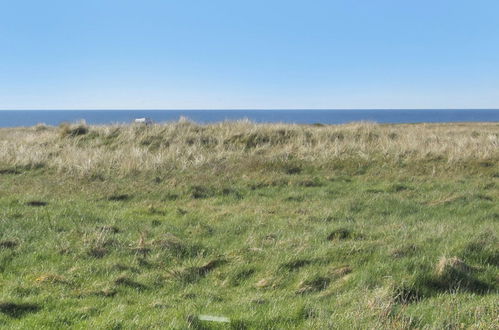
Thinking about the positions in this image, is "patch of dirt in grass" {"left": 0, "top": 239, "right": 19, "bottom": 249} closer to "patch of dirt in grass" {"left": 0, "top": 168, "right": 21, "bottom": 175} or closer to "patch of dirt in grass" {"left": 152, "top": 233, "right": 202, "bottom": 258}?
"patch of dirt in grass" {"left": 152, "top": 233, "right": 202, "bottom": 258}

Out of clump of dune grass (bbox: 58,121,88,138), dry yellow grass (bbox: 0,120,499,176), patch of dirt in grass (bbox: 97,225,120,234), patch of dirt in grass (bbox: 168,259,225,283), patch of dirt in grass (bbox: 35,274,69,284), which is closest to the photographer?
patch of dirt in grass (bbox: 35,274,69,284)

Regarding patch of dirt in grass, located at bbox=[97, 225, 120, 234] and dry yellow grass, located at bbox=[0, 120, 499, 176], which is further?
dry yellow grass, located at bbox=[0, 120, 499, 176]

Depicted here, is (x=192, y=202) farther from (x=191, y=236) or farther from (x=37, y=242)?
(x=37, y=242)

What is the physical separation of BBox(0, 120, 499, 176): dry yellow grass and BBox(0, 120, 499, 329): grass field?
0.14 meters

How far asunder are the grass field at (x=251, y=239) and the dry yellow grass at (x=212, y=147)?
14 cm

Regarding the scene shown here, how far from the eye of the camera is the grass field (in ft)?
18.2

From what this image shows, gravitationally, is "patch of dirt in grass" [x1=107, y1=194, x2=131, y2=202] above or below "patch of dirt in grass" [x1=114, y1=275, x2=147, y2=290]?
above

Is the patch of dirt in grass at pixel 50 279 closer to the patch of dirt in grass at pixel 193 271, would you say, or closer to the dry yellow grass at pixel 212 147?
the patch of dirt in grass at pixel 193 271

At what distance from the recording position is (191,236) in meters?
8.95

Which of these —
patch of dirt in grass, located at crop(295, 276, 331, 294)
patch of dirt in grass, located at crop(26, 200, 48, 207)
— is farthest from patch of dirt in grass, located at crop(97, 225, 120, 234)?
patch of dirt in grass, located at crop(295, 276, 331, 294)

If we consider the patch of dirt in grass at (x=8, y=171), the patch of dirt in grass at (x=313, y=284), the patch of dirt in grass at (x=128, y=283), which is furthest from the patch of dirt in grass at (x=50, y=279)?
the patch of dirt in grass at (x=8, y=171)

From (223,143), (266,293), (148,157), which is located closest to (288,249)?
(266,293)

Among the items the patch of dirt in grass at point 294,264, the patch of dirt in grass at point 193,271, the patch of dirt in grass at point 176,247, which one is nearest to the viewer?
the patch of dirt in grass at point 193,271

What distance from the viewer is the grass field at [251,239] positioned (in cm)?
555
